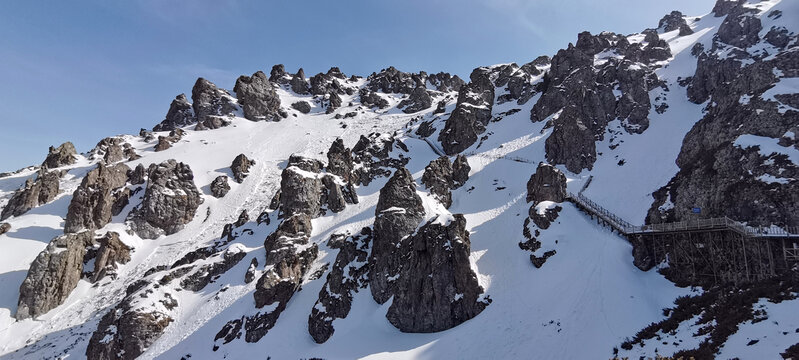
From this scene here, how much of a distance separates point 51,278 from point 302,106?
8422 cm

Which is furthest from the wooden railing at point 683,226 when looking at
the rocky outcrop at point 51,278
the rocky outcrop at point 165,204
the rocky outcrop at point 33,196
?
the rocky outcrop at point 33,196

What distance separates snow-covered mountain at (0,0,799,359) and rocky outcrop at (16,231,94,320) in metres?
0.26

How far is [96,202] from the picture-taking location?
2822 inches

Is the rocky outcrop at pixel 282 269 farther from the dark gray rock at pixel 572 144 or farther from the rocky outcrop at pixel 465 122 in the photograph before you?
the dark gray rock at pixel 572 144

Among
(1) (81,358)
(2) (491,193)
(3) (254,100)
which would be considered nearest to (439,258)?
(2) (491,193)

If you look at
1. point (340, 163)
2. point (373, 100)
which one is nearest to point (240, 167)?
point (340, 163)

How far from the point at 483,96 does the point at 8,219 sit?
105 metres

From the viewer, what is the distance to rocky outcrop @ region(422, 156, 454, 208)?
5701 cm

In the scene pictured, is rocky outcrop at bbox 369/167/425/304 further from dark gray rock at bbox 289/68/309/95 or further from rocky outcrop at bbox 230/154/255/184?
dark gray rock at bbox 289/68/309/95

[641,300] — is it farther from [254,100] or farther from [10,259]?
[254,100]

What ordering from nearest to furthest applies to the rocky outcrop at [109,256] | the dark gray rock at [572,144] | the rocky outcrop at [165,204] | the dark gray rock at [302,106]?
the dark gray rock at [572,144] → the rocky outcrop at [109,256] → the rocky outcrop at [165,204] → the dark gray rock at [302,106]

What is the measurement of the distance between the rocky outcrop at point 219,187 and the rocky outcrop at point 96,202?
1609 cm

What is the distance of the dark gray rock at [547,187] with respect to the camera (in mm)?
46312

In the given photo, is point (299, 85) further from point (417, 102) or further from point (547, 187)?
point (547, 187)
